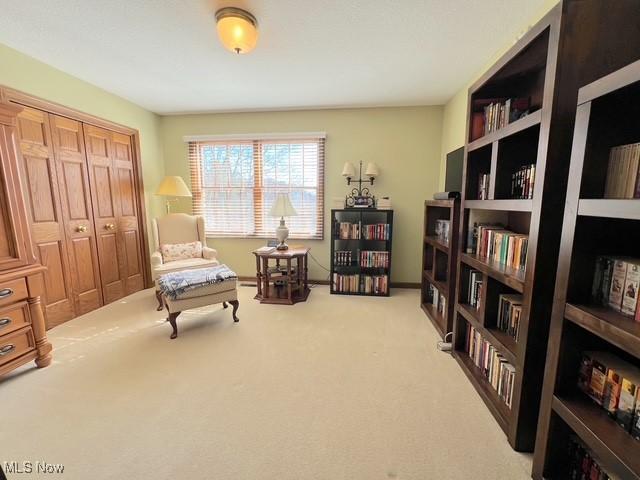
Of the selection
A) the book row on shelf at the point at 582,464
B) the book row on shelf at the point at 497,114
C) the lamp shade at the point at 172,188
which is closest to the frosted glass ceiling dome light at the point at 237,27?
the book row on shelf at the point at 497,114

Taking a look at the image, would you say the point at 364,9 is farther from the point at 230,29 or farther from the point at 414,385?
the point at 414,385

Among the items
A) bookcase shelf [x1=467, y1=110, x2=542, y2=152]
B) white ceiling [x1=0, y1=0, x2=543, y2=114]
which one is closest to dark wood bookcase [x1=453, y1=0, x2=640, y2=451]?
bookcase shelf [x1=467, y1=110, x2=542, y2=152]

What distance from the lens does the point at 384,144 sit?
3504 millimetres

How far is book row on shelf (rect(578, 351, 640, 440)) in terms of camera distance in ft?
2.91

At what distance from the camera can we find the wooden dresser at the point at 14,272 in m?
1.70

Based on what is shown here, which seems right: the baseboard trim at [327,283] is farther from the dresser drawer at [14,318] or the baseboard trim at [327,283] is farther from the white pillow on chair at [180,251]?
the dresser drawer at [14,318]

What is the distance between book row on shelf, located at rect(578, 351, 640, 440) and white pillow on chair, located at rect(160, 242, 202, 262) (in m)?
3.53

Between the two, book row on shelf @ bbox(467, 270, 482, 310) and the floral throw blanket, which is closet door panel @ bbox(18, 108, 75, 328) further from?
book row on shelf @ bbox(467, 270, 482, 310)

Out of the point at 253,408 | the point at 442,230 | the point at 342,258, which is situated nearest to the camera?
the point at 253,408

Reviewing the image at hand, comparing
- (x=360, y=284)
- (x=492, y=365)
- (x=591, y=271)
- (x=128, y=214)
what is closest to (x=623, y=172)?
(x=591, y=271)

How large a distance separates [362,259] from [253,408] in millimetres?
2208

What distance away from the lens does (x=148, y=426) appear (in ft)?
4.65

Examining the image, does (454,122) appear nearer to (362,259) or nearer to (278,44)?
(362,259)

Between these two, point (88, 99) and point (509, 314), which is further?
point (88, 99)
